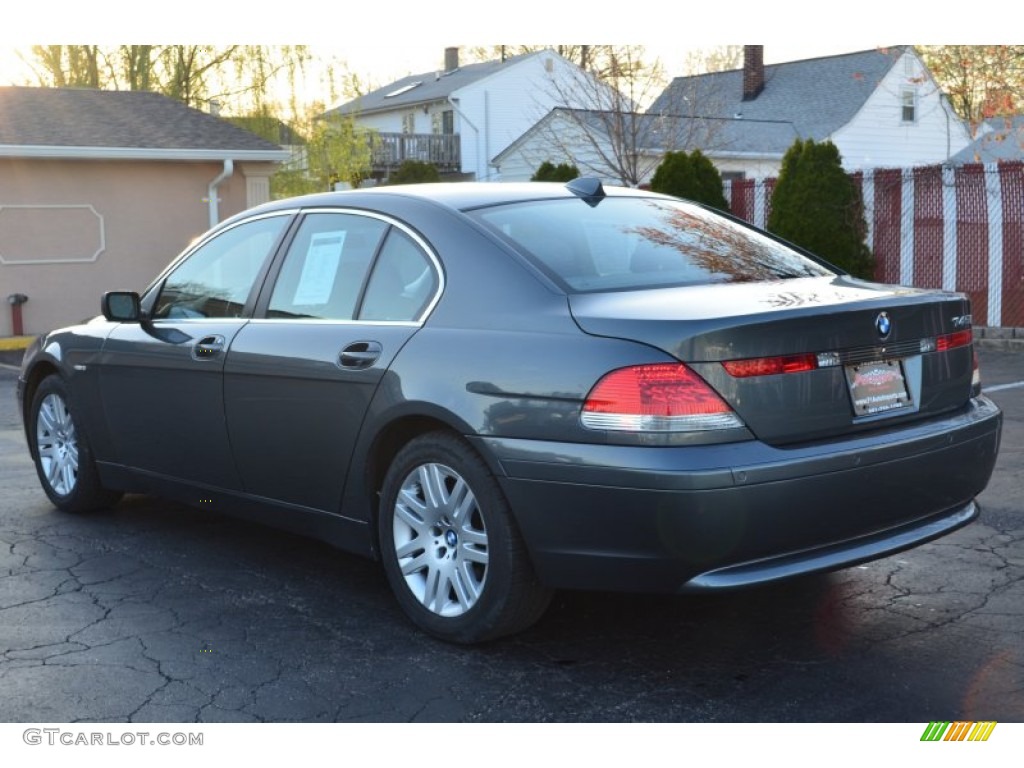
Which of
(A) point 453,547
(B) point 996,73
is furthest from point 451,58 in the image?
(A) point 453,547

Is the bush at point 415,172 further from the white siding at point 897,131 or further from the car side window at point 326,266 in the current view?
the car side window at point 326,266

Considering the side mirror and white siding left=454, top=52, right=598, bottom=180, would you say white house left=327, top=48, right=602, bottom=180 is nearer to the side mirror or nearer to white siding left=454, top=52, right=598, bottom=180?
white siding left=454, top=52, right=598, bottom=180

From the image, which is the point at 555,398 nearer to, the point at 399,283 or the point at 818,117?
the point at 399,283

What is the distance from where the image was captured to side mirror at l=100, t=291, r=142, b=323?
19.4 feet

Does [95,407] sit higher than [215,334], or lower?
lower

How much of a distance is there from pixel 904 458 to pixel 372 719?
1.86 m

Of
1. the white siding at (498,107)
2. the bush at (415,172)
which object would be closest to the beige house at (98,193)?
the bush at (415,172)

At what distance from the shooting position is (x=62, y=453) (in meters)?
6.59

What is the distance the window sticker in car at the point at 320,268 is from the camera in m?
5.00

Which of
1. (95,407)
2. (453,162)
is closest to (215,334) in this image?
(95,407)

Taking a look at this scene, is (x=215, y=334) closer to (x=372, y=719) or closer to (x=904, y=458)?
(x=372, y=719)

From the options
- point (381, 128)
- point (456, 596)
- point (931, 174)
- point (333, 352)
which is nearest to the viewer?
point (456, 596)

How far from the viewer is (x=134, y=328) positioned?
235 inches
